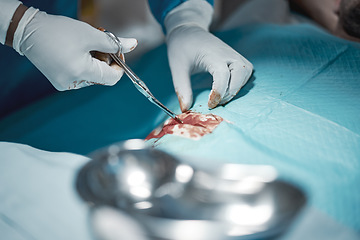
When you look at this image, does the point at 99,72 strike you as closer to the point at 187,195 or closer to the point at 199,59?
the point at 199,59

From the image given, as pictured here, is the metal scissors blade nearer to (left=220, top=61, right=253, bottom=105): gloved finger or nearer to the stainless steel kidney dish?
(left=220, top=61, right=253, bottom=105): gloved finger

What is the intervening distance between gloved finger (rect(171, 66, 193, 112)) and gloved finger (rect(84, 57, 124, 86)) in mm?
227

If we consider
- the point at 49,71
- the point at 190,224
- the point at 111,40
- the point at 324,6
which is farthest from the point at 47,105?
the point at 324,6

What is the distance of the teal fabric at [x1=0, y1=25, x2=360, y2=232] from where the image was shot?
921mm

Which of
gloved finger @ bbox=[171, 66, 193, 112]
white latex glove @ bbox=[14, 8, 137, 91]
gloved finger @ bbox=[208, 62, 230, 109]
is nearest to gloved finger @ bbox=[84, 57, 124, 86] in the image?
white latex glove @ bbox=[14, 8, 137, 91]

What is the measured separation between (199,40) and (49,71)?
0.56 m

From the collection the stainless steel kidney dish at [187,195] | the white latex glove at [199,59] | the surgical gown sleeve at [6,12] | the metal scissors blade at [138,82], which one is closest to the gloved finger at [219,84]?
the white latex glove at [199,59]

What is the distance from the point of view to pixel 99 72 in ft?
3.82

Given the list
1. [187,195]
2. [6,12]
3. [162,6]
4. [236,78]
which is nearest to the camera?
[187,195]

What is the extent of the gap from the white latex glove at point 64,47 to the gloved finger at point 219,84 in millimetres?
349

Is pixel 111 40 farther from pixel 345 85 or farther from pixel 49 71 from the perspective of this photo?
pixel 345 85

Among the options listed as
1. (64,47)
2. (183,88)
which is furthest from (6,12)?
(183,88)

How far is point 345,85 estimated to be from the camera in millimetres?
1263

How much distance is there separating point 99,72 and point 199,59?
0.38 meters
